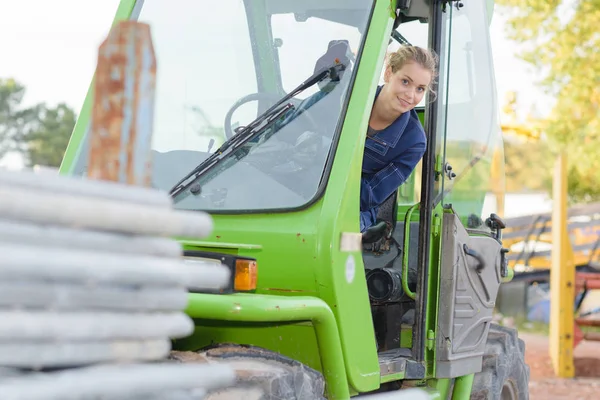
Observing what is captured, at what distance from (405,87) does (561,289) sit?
790cm

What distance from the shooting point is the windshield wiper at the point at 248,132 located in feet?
12.2

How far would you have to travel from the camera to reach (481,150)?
4926 millimetres

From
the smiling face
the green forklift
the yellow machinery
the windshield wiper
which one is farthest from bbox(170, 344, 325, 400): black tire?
the yellow machinery

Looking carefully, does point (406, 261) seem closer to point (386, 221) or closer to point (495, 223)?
point (386, 221)

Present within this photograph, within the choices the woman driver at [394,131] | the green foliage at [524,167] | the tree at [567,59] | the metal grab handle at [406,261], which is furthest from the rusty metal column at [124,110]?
the green foliage at [524,167]

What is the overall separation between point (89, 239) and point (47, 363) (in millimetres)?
248

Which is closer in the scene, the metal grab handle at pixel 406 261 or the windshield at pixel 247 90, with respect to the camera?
the windshield at pixel 247 90

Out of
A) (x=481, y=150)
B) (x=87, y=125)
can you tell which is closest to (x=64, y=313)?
(x=87, y=125)

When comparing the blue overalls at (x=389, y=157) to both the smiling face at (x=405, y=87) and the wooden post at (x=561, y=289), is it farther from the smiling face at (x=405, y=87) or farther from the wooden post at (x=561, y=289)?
the wooden post at (x=561, y=289)

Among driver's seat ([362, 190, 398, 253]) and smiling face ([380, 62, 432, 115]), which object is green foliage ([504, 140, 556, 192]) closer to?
driver's seat ([362, 190, 398, 253])

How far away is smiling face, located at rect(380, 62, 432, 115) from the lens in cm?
407

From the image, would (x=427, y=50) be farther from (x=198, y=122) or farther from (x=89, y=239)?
(x=89, y=239)

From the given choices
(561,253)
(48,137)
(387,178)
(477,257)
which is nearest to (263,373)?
(387,178)

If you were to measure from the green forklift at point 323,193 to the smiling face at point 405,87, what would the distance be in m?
0.12
